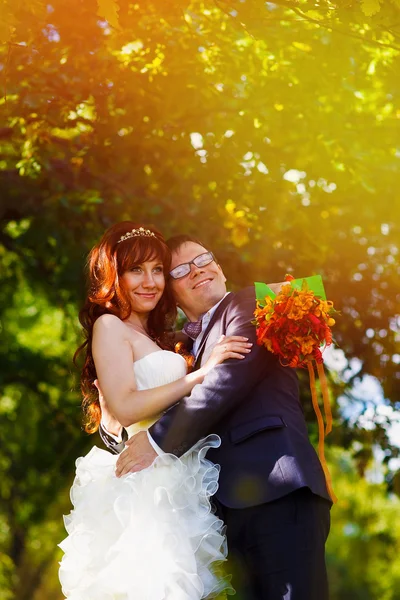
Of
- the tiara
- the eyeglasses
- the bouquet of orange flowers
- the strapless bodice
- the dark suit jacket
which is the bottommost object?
the strapless bodice

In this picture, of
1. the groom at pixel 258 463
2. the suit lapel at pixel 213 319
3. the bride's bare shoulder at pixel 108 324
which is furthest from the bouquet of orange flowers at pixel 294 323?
the bride's bare shoulder at pixel 108 324

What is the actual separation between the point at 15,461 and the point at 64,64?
940 centimetres

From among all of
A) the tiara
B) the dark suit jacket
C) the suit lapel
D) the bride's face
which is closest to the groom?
the dark suit jacket

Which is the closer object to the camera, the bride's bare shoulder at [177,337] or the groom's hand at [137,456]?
the groom's hand at [137,456]

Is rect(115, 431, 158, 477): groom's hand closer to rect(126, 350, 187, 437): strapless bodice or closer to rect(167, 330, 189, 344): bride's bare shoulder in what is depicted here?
rect(126, 350, 187, 437): strapless bodice

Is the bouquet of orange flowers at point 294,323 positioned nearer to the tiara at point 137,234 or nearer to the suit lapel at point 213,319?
the suit lapel at point 213,319

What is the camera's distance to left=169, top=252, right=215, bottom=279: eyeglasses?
15.7 feet

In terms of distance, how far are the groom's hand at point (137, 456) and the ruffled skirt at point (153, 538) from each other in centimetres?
4

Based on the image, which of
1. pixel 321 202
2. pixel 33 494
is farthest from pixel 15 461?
pixel 321 202

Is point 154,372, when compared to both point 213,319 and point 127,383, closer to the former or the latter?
point 127,383

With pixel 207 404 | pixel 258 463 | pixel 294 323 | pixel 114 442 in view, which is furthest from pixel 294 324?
pixel 114 442

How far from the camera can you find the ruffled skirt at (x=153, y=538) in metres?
3.88

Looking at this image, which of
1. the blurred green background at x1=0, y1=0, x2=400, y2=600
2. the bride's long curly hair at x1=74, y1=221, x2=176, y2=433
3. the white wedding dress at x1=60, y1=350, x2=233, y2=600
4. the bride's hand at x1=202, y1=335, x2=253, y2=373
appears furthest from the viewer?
the blurred green background at x1=0, y1=0, x2=400, y2=600

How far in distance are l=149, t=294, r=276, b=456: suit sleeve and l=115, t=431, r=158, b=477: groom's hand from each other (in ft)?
0.27
